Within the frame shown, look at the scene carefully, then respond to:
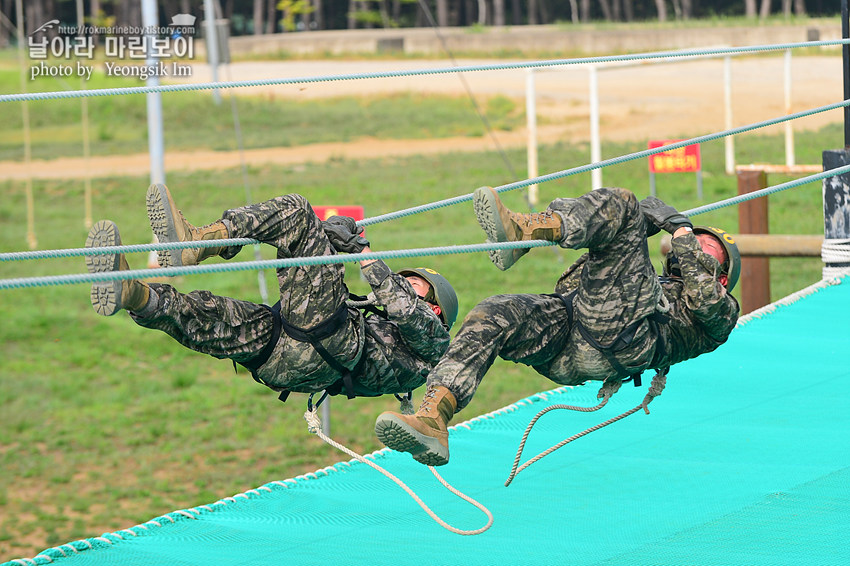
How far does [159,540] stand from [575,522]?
172 centimetres

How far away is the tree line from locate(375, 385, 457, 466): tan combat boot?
106 feet

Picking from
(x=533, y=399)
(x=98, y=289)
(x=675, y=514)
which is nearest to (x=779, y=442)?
(x=675, y=514)

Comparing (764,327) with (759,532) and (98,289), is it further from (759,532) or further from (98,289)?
(98,289)

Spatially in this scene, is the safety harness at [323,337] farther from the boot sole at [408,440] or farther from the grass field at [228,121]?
the grass field at [228,121]

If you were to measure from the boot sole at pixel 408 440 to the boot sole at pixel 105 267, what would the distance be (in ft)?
2.85

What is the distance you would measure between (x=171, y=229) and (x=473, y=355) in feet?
3.45

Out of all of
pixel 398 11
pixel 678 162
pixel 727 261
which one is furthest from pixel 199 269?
pixel 398 11

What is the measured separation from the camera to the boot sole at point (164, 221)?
3.61 meters

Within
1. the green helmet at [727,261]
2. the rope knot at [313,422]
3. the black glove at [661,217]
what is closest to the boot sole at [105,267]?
the rope knot at [313,422]

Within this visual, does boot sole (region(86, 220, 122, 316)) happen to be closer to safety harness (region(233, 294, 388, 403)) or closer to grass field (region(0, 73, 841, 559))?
safety harness (region(233, 294, 388, 403))

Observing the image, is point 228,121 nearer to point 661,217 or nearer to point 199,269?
point 661,217

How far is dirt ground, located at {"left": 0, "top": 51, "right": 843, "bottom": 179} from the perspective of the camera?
2144 centimetres

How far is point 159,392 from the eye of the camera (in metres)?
9.08

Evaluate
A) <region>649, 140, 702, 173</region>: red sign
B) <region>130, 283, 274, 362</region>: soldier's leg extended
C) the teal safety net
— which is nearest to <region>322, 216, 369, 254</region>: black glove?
<region>130, 283, 274, 362</region>: soldier's leg extended
